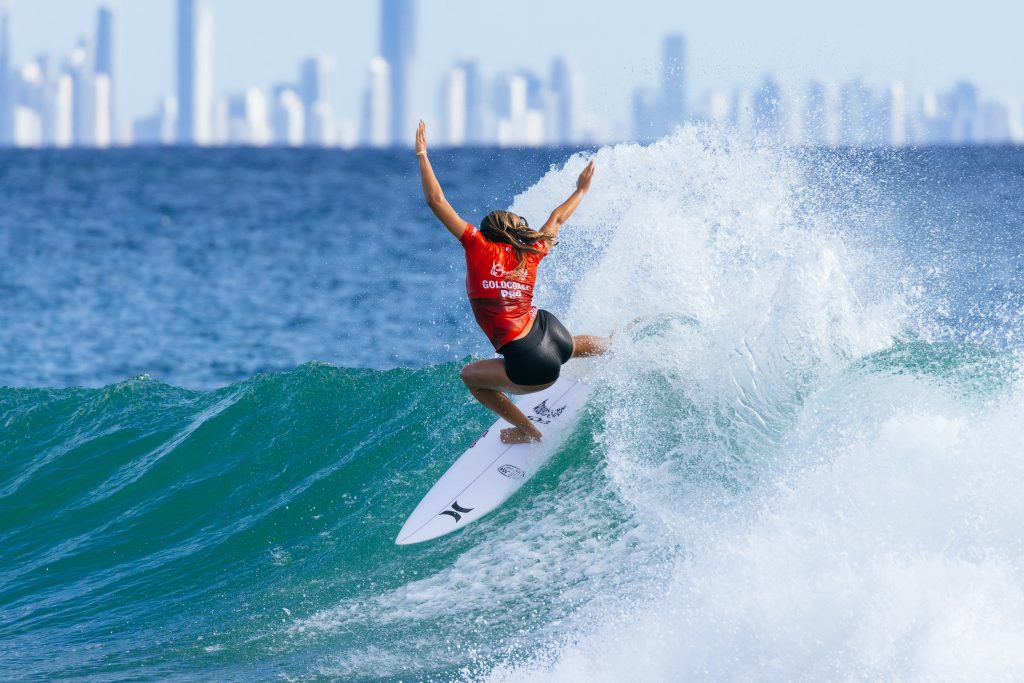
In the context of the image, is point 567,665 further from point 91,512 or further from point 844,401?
point 91,512

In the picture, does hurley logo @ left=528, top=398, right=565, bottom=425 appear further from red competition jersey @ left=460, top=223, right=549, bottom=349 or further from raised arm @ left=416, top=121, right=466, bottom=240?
raised arm @ left=416, top=121, right=466, bottom=240

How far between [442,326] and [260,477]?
26.6 feet

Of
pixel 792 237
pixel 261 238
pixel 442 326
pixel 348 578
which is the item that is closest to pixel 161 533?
pixel 348 578

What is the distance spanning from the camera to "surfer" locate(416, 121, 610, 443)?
6668mm

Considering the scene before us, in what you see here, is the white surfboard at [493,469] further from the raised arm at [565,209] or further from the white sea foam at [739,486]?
the raised arm at [565,209]

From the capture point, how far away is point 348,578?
7145mm

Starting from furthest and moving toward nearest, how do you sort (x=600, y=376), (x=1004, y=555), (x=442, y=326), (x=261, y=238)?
(x=261, y=238) → (x=442, y=326) → (x=600, y=376) → (x=1004, y=555)

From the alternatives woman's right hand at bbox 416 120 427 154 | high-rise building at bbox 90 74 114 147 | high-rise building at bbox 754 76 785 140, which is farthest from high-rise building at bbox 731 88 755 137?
high-rise building at bbox 90 74 114 147

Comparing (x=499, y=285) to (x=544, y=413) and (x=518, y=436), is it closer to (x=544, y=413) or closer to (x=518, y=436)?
(x=518, y=436)

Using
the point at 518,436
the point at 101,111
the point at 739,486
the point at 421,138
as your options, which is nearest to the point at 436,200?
the point at 421,138

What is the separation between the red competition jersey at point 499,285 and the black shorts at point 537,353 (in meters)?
0.07

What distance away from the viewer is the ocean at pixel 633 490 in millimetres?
5613

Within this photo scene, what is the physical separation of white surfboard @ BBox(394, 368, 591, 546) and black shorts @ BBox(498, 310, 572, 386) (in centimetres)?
75

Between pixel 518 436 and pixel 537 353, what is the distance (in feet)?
3.13
